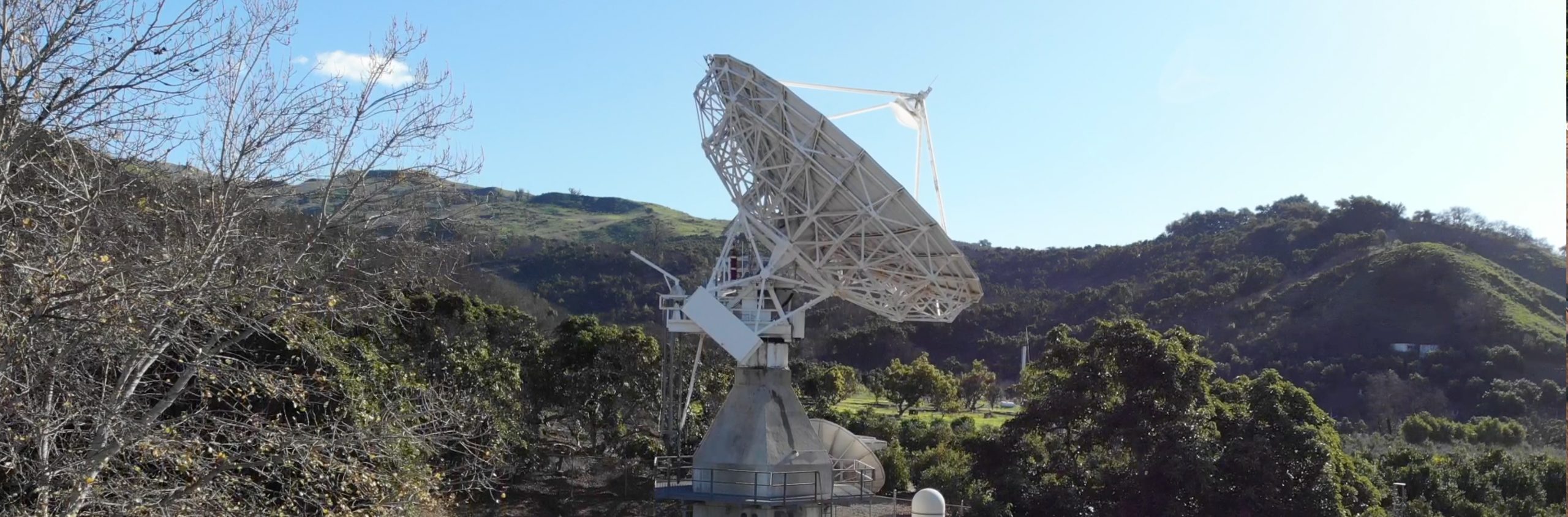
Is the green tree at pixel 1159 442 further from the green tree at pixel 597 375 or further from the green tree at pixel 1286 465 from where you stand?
the green tree at pixel 597 375

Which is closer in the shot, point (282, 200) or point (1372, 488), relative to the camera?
point (282, 200)

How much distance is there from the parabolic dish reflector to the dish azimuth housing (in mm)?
20

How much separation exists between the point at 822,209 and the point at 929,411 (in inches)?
1494

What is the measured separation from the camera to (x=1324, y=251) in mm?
80625

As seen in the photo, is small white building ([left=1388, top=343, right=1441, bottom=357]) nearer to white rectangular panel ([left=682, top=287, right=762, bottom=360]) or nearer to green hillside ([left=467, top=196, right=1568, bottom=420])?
green hillside ([left=467, top=196, right=1568, bottom=420])

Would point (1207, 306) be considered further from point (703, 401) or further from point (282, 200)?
point (282, 200)

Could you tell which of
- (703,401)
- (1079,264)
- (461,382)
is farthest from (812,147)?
(1079,264)

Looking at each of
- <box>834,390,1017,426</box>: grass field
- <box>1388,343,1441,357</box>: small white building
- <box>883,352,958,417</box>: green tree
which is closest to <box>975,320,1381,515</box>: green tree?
<box>834,390,1017,426</box>: grass field

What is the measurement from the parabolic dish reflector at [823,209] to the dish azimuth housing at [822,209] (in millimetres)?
20

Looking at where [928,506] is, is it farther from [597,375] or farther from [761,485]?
[597,375]

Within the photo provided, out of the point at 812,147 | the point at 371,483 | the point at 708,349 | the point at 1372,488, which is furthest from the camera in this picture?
the point at 708,349

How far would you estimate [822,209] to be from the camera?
70.4 feet

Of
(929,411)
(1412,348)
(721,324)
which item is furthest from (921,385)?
(721,324)

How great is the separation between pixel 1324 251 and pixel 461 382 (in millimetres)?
67546
